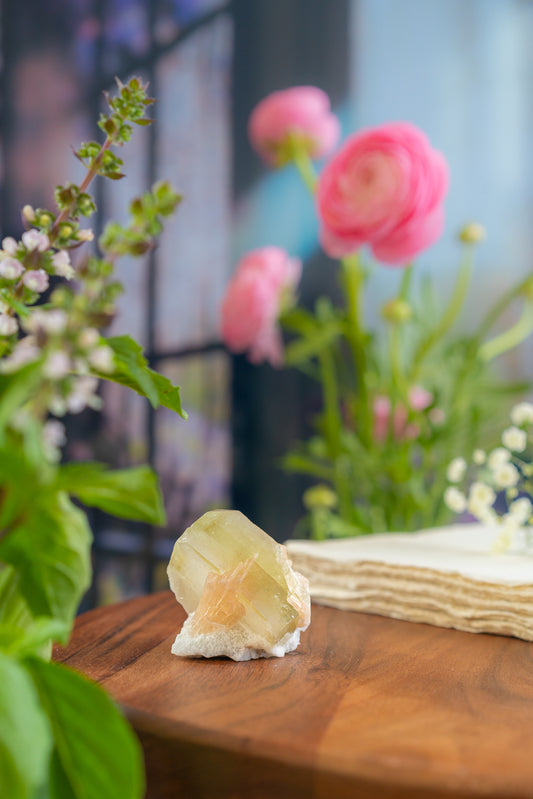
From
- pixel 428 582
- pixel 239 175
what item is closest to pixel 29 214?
pixel 428 582

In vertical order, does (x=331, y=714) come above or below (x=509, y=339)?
below

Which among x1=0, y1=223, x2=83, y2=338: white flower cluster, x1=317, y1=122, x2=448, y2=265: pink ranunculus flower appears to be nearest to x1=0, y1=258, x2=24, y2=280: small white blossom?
x1=0, y1=223, x2=83, y2=338: white flower cluster

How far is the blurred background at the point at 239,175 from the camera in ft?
4.48

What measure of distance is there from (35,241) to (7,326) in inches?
1.8

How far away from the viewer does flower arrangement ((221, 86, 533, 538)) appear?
3.31 ft

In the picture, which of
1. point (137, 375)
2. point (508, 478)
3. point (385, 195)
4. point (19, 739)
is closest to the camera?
point (19, 739)

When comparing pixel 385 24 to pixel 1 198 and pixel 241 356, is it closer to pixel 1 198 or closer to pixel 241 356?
pixel 241 356

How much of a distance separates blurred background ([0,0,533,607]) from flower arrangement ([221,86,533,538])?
27 centimetres

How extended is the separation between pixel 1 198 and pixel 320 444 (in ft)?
2.28

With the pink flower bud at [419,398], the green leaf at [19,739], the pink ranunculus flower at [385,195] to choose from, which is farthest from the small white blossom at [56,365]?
the pink flower bud at [419,398]

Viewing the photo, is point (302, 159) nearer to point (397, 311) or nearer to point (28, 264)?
point (397, 311)

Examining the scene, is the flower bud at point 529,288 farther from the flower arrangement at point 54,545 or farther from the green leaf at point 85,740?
the green leaf at point 85,740

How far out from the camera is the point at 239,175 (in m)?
1.52

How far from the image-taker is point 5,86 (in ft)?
4.10
